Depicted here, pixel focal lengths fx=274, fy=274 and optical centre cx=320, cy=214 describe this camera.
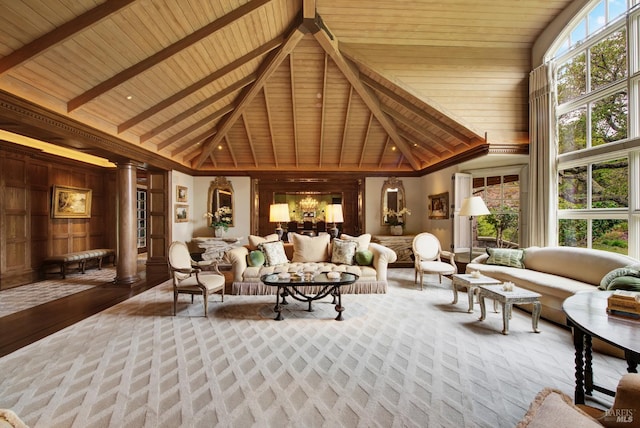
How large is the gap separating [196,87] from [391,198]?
5.98m

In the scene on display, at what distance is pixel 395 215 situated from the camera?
27.4 ft

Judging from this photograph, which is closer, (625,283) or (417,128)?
(625,283)

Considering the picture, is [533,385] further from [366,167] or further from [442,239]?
[366,167]

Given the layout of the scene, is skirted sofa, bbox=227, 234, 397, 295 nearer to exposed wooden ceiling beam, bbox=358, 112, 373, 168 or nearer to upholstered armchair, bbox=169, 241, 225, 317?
upholstered armchair, bbox=169, 241, 225, 317

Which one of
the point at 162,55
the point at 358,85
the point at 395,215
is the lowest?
the point at 395,215

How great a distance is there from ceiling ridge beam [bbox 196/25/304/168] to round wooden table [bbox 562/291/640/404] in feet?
16.6

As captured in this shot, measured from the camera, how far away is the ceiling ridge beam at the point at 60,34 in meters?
2.95

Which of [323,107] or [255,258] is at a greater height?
[323,107]

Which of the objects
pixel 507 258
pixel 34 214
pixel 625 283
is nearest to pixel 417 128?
pixel 507 258

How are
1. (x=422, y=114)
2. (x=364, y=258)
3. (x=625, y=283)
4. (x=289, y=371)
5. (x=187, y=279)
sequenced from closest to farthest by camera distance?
(x=289, y=371) < (x=625, y=283) < (x=187, y=279) < (x=364, y=258) < (x=422, y=114)

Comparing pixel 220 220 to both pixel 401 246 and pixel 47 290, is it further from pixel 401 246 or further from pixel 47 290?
pixel 401 246

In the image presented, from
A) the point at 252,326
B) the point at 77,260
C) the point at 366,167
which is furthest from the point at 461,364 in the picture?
the point at 77,260

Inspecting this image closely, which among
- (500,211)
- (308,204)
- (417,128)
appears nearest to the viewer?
(500,211)

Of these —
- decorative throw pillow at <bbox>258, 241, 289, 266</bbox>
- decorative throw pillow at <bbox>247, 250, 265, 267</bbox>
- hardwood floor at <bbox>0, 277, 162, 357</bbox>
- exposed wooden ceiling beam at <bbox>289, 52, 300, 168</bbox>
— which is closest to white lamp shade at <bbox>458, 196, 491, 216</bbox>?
decorative throw pillow at <bbox>258, 241, 289, 266</bbox>
